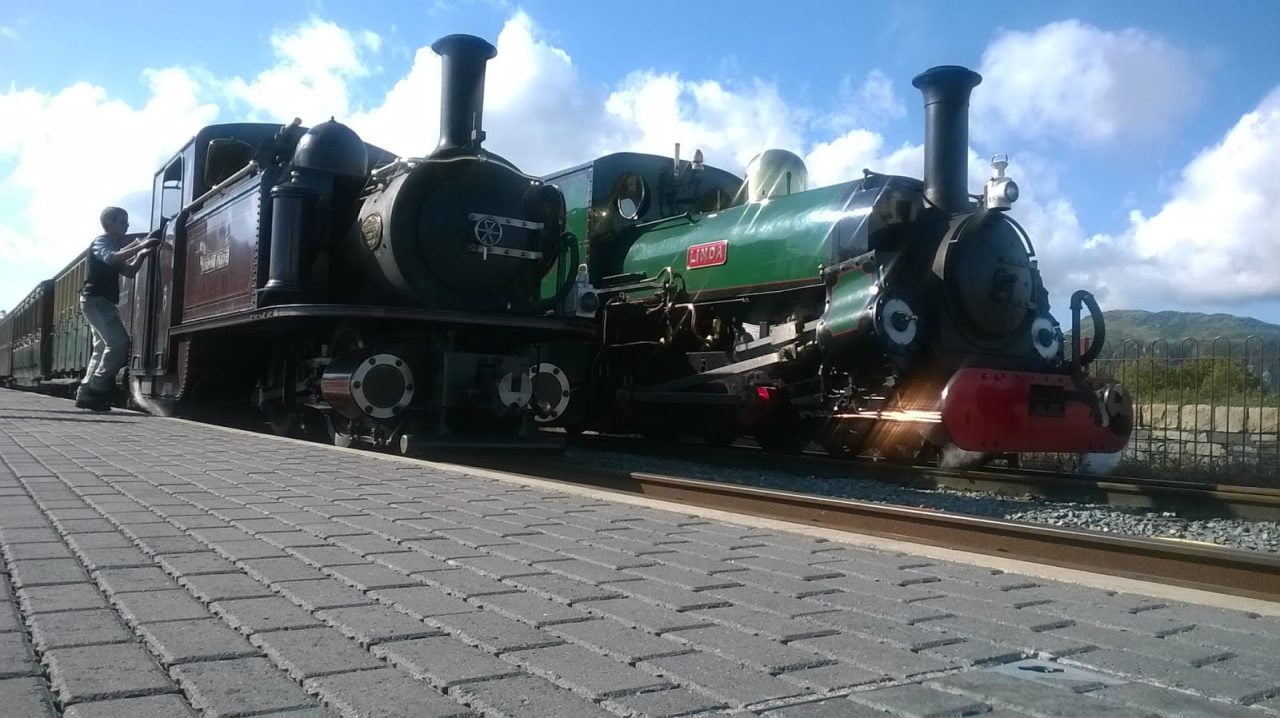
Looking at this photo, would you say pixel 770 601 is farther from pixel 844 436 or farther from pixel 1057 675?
pixel 844 436

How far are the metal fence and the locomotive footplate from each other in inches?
94.1

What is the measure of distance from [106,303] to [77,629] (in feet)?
35.7

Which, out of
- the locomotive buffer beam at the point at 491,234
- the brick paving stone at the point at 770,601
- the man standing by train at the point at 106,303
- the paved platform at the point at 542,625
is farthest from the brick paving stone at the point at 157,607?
the man standing by train at the point at 106,303

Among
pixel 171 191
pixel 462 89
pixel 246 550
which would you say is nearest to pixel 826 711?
pixel 246 550

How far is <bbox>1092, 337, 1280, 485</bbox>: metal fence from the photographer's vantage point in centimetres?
1012

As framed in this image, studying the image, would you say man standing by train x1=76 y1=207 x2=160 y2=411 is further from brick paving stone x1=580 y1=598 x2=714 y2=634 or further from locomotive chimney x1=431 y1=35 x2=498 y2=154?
brick paving stone x1=580 y1=598 x2=714 y2=634

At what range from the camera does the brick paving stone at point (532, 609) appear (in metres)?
2.58

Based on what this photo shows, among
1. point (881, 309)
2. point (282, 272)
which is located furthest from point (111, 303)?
point (881, 309)

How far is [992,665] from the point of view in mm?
2359

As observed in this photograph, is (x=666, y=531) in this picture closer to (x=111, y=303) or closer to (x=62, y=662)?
(x=62, y=662)

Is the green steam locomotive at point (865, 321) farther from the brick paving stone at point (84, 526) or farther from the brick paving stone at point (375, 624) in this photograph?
the brick paving stone at point (375, 624)

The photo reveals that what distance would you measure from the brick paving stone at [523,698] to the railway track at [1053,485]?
6.11 meters

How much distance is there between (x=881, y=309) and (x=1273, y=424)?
7173 mm

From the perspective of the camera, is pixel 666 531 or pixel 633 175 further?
pixel 633 175
